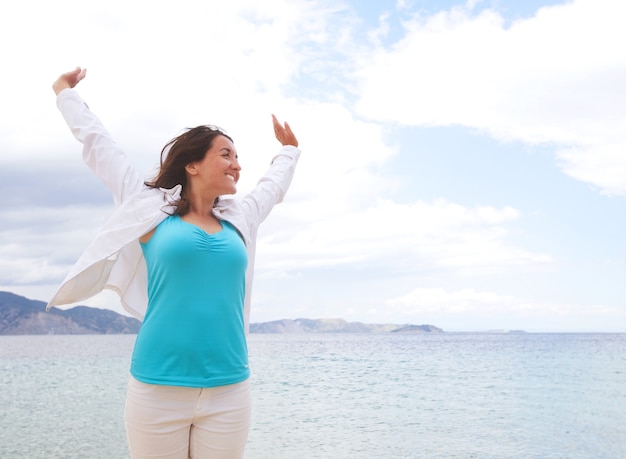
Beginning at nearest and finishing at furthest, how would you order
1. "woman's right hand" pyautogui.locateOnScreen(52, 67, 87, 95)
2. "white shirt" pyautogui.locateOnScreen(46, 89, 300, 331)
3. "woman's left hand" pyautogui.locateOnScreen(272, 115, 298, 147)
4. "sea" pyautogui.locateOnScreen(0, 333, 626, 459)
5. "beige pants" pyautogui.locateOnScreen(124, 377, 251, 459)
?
"beige pants" pyautogui.locateOnScreen(124, 377, 251, 459)
"white shirt" pyautogui.locateOnScreen(46, 89, 300, 331)
"woman's right hand" pyautogui.locateOnScreen(52, 67, 87, 95)
"woman's left hand" pyautogui.locateOnScreen(272, 115, 298, 147)
"sea" pyautogui.locateOnScreen(0, 333, 626, 459)

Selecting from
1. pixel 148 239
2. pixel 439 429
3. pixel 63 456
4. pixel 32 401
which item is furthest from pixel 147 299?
pixel 32 401

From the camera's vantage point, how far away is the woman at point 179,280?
2.29m

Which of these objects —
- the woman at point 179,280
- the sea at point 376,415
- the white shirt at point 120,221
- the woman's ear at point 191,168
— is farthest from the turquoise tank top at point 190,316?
the sea at point 376,415

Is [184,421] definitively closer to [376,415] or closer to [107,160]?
[107,160]

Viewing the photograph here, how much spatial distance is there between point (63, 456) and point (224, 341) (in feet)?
38.2

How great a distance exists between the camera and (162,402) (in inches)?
89.4

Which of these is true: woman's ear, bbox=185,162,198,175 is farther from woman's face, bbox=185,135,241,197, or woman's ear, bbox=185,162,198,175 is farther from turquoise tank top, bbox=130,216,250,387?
turquoise tank top, bbox=130,216,250,387

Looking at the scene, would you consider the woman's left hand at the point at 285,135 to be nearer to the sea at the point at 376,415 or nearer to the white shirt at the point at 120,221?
the white shirt at the point at 120,221

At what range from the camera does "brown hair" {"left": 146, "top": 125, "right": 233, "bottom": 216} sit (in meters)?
2.58

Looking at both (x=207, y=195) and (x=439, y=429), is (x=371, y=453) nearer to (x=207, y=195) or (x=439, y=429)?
(x=439, y=429)

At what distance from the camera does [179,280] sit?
2332 mm

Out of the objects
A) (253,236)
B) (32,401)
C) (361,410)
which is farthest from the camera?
(32,401)

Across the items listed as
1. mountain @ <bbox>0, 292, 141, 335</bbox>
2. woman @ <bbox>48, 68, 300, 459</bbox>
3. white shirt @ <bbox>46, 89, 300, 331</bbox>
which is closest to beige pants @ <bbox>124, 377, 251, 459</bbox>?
woman @ <bbox>48, 68, 300, 459</bbox>

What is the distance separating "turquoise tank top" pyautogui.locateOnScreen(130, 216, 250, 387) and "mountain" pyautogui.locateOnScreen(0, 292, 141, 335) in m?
138
